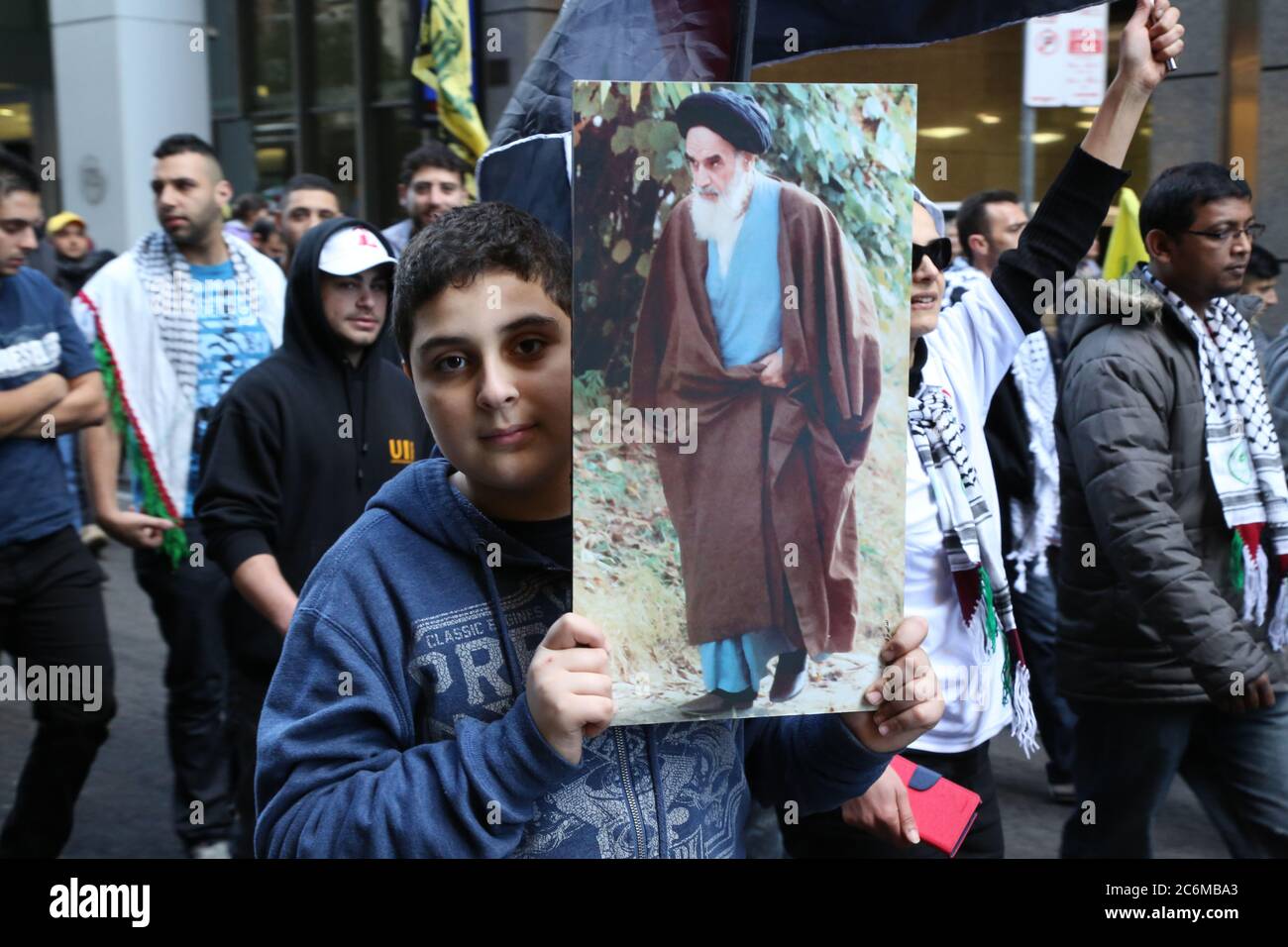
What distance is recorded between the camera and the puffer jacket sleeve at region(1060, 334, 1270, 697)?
383 cm

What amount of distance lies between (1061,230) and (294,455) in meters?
2.30

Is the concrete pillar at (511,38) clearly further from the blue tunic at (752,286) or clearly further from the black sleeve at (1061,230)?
the blue tunic at (752,286)

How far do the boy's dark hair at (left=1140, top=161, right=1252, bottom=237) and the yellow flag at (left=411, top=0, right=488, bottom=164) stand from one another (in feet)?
10.4

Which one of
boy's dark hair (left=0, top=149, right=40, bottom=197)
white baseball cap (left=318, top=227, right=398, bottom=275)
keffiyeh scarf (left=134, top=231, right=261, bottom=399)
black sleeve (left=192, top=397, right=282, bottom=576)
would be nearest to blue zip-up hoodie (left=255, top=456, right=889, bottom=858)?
black sleeve (left=192, top=397, right=282, bottom=576)

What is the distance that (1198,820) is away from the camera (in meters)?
5.92

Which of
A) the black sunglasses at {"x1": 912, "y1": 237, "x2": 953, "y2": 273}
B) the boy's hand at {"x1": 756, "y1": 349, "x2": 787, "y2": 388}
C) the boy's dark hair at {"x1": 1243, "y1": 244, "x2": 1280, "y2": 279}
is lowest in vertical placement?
the boy's hand at {"x1": 756, "y1": 349, "x2": 787, "y2": 388}

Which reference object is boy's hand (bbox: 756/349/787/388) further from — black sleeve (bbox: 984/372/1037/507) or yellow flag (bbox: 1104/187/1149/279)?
yellow flag (bbox: 1104/187/1149/279)

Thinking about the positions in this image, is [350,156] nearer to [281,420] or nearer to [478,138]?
[478,138]

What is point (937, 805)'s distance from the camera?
9.55 feet

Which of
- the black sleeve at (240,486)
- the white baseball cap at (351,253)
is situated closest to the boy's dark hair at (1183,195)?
the white baseball cap at (351,253)

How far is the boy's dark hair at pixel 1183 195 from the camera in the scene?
13.9ft

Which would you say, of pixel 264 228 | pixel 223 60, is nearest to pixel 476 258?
pixel 264 228
